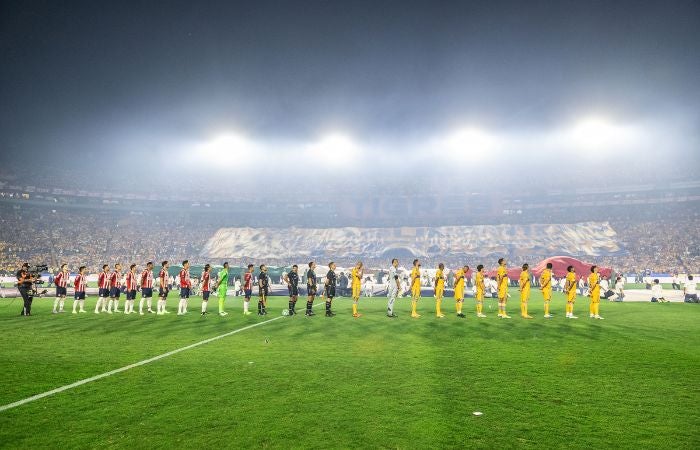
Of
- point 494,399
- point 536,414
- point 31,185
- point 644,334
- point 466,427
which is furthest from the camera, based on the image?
point 31,185

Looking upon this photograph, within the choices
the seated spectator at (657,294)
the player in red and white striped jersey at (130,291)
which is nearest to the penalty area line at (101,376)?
the player in red and white striped jersey at (130,291)

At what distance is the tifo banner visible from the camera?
2069 inches

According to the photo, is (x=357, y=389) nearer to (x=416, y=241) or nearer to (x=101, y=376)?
(x=101, y=376)

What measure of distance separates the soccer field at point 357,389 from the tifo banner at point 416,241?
43.0 m

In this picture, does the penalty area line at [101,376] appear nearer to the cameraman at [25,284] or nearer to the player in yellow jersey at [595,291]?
the cameraman at [25,284]

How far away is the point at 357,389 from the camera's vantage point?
6301mm

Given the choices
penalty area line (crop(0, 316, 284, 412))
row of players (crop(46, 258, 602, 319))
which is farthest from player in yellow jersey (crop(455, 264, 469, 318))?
penalty area line (crop(0, 316, 284, 412))

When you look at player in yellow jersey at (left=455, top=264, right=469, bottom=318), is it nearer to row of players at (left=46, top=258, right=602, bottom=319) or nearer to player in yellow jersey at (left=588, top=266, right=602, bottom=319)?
row of players at (left=46, top=258, right=602, bottom=319)

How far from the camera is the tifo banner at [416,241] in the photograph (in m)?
52.6

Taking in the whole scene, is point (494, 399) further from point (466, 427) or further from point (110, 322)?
point (110, 322)

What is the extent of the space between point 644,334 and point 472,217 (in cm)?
5209

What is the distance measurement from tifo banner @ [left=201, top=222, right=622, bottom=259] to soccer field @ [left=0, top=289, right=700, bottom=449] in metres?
43.0

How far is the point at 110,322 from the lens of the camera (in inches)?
560

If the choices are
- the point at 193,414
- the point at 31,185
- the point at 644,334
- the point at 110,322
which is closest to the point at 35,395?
the point at 193,414
